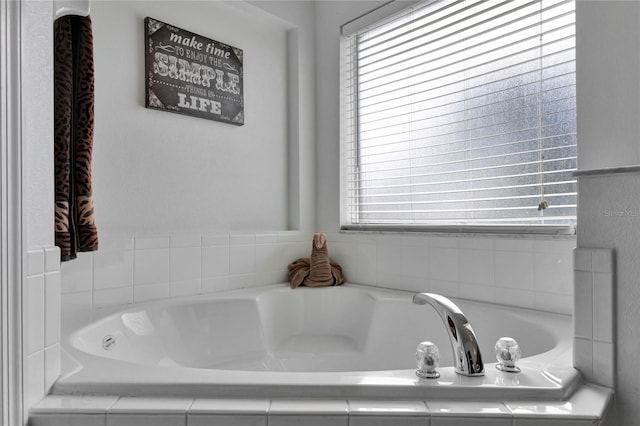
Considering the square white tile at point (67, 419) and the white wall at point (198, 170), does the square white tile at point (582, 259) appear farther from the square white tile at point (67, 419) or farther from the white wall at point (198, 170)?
the white wall at point (198, 170)

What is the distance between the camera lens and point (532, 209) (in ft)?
5.22

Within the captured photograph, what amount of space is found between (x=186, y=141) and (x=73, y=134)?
29.1 inches

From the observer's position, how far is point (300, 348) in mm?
1942

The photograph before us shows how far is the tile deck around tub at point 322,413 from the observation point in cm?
79

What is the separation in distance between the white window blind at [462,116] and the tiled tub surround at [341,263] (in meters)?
0.12

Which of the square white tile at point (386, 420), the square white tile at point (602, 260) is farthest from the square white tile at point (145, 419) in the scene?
the square white tile at point (602, 260)

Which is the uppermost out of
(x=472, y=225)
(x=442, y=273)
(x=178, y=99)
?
(x=178, y=99)

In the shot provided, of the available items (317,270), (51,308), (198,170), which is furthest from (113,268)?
(317,270)

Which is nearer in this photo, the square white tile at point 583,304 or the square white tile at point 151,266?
the square white tile at point 583,304

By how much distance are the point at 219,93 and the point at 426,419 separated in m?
1.73

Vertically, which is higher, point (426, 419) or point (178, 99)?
point (178, 99)

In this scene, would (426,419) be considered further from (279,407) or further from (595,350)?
(595,350)

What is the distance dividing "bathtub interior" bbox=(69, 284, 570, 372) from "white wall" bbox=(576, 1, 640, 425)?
38cm

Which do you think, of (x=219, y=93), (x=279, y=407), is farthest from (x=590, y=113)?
(x=219, y=93)
